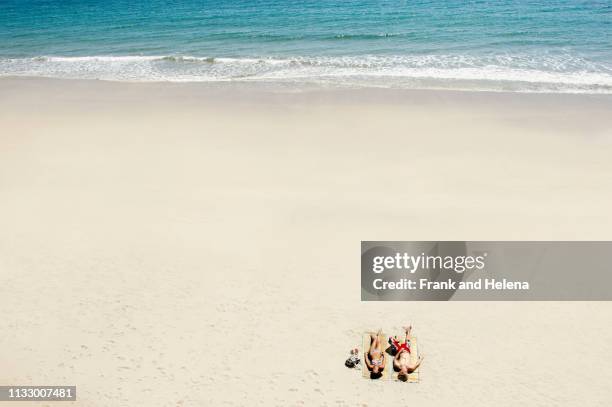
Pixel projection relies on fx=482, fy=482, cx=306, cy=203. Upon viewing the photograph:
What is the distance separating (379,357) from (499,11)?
31.2 m

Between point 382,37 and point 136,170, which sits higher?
point 382,37

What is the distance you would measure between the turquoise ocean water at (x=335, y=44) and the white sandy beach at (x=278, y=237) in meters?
4.24

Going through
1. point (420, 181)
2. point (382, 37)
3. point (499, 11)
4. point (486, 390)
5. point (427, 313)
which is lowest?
point (486, 390)

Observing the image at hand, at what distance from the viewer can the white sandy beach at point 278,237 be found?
24.6 ft

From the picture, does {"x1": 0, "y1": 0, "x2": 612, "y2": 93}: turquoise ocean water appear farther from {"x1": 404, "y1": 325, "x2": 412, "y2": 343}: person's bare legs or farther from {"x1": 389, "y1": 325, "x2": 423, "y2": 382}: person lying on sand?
{"x1": 389, "y1": 325, "x2": 423, "y2": 382}: person lying on sand

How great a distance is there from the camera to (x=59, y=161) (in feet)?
45.6

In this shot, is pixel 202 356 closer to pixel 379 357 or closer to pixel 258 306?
pixel 258 306

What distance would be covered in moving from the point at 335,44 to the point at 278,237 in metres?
19.3

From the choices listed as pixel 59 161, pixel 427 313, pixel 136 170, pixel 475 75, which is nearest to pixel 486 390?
pixel 427 313

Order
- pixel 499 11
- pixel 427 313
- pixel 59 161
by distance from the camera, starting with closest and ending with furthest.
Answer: pixel 427 313, pixel 59 161, pixel 499 11

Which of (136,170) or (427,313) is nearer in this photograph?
(427,313)

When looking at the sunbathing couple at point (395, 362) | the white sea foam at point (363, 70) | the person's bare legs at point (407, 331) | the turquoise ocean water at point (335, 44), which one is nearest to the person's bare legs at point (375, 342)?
the sunbathing couple at point (395, 362)

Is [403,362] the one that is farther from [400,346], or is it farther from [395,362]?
[400,346]

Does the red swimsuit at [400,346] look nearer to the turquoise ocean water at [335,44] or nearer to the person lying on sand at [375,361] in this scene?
the person lying on sand at [375,361]
